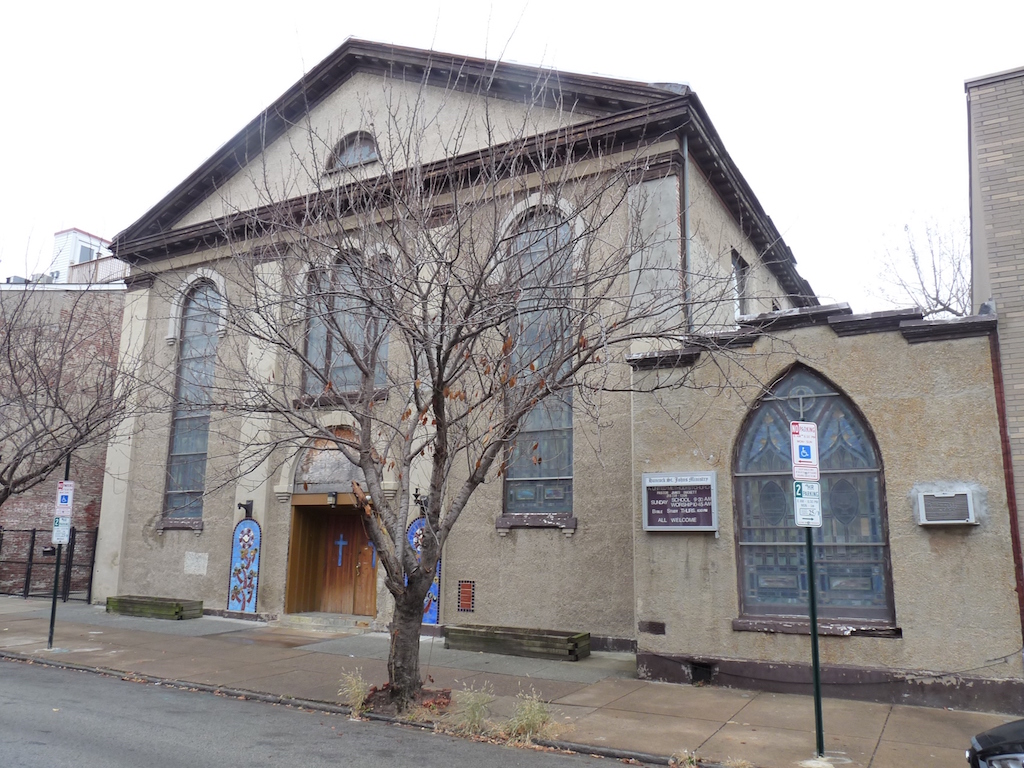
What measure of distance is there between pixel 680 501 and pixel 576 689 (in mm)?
2715

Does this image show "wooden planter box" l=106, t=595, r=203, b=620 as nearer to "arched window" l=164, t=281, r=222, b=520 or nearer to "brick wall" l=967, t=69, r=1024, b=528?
"arched window" l=164, t=281, r=222, b=520

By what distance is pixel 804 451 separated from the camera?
742cm

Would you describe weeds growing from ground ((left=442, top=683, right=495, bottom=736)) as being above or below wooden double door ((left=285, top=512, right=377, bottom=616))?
below

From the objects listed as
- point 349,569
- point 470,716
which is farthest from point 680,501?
point 349,569

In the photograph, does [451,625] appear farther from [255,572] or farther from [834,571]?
[834,571]

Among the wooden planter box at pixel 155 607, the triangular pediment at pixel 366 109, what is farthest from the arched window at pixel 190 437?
the triangular pediment at pixel 366 109

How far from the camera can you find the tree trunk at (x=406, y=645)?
346 inches

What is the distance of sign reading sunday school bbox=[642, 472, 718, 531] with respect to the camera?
10234 millimetres

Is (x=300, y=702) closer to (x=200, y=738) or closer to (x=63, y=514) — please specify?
(x=200, y=738)

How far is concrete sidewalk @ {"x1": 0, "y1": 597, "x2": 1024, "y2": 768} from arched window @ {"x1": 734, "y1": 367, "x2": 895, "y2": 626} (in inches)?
46.3

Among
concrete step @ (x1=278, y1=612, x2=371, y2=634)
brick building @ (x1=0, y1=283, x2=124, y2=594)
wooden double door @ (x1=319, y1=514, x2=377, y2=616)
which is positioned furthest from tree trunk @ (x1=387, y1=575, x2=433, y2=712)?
brick building @ (x1=0, y1=283, x2=124, y2=594)

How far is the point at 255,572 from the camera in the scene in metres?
16.0

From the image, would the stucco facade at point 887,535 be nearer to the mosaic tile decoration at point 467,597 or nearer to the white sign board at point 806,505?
the white sign board at point 806,505

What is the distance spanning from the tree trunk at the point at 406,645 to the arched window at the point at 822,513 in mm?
4072
